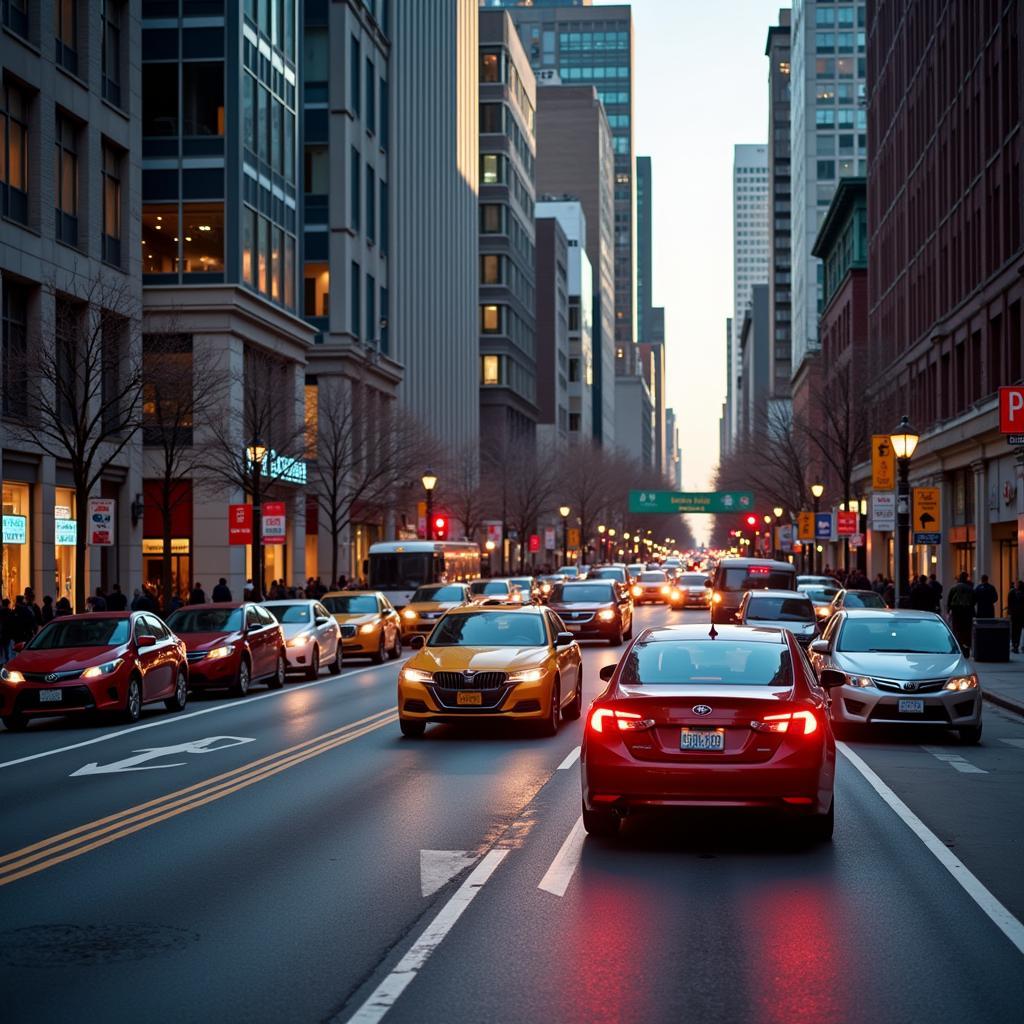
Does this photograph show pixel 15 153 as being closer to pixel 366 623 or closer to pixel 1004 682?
pixel 366 623

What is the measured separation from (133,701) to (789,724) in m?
13.6

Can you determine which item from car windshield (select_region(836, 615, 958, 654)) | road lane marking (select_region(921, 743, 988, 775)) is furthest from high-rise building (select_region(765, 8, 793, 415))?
road lane marking (select_region(921, 743, 988, 775))

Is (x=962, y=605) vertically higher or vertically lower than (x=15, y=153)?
lower

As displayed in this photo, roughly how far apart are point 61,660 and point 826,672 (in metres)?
11.8

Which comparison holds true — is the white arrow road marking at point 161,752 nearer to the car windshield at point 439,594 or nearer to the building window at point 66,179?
the car windshield at point 439,594

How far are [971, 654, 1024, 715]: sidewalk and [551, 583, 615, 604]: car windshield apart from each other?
10.6 m

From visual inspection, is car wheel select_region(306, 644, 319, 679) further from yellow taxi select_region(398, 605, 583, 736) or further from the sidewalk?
the sidewalk

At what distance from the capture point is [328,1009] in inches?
277

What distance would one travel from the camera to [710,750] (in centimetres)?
1107

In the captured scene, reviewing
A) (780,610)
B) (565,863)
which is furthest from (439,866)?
(780,610)

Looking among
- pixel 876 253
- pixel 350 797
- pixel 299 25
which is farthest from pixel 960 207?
pixel 350 797

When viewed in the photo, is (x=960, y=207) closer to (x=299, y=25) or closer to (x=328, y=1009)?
(x=299, y=25)

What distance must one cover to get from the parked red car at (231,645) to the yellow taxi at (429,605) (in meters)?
11.9

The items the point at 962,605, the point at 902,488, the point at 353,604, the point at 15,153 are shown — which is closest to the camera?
the point at 962,605
